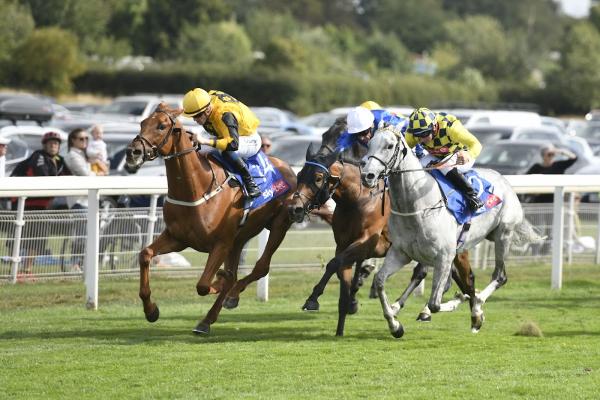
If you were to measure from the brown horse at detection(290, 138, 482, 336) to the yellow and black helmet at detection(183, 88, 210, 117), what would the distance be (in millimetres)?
895

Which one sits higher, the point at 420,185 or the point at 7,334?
the point at 420,185

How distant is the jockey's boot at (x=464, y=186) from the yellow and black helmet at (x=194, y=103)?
6.59ft

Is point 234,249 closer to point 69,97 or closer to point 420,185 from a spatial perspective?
point 420,185

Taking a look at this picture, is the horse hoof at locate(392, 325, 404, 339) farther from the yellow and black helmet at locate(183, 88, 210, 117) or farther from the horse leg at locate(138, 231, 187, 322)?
the yellow and black helmet at locate(183, 88, 210, 117)

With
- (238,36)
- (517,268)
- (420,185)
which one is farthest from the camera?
(238,36)

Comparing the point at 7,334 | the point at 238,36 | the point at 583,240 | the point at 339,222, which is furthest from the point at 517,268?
the point at 238,36

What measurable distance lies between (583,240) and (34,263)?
284 inches

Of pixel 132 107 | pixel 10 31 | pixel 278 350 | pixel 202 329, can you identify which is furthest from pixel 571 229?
pixel 10 31

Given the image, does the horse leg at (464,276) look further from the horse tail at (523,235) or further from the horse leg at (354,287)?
the horse leg at (354,287)

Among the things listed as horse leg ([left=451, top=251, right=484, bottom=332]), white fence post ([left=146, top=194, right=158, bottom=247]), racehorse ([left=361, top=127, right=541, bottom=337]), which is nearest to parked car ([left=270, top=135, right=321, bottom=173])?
white fence post ([left=146, top=194, right=158, bottom=247])

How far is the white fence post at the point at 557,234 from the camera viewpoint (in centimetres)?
1372

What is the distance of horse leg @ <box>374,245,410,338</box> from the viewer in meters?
9.71

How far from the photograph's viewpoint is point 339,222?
34.1 ft

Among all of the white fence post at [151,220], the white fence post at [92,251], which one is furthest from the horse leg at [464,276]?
the white fence post at [151,220]
